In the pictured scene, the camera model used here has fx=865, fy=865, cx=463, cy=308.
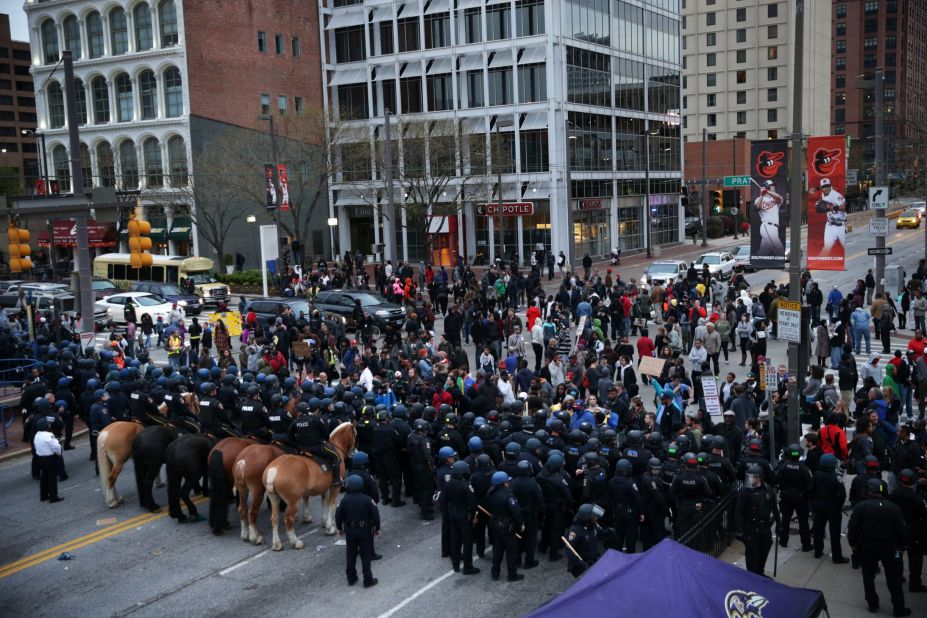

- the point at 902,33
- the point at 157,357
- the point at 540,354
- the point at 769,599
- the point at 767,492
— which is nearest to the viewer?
the point at 769,599

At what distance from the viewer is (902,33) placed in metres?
148

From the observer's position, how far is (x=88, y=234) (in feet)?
177

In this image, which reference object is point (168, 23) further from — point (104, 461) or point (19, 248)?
point (104, 461)

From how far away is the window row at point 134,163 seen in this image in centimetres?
5909

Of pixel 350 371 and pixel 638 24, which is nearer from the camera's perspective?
pixel 350 371

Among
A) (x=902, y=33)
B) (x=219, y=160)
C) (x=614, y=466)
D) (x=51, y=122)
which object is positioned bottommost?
(x=614, y=466)

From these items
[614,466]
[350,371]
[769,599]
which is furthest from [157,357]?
[769,599]

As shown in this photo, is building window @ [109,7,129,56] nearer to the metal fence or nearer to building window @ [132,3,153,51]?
building window @ [132,3,153,51]

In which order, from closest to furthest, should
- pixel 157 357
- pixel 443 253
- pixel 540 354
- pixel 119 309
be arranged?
pixel 540 354
pixel 157 357
pixel 119 309
pixel 443 253

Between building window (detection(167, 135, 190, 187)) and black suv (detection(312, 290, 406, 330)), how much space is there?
26.3 m

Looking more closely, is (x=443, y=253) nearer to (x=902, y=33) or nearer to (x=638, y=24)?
(x=638, y=24)

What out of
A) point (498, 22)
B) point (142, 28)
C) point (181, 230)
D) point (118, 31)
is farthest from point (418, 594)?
point (118, 31)

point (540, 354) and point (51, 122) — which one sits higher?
point (51, 122)

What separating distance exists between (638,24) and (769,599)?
2469 inches
